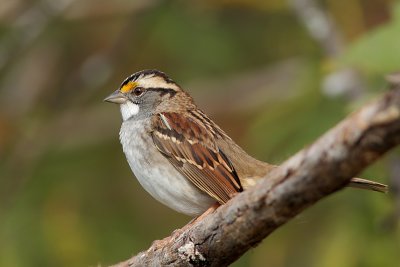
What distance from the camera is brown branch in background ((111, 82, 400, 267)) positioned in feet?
7.94

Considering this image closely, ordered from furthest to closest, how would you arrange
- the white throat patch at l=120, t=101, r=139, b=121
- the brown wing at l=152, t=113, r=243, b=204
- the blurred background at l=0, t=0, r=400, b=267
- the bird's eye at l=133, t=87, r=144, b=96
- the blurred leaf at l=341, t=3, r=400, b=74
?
1. the blurred background at l=0, t=0, r=400, b=267
2. the bird's eye at l=133, t=87, r=144, b=96
3. the white throat patch at l=120, t=101, r=139, b=121
4. the brown wing at l=152, t=113, r=243, b=204
5. the blurred leaf at l=341, t=3, r=400, b=74

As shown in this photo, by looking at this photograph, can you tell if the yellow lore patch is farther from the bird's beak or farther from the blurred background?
the blurred background

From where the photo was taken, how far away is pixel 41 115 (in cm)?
675

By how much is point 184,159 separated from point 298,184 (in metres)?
1.89

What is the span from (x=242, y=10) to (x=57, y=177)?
75.2 inches

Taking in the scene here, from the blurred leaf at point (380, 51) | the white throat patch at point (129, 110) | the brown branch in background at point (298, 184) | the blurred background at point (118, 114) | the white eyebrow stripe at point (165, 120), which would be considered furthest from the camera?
the blurred background at point (118, 114)

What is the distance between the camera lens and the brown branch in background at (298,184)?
2.42 m

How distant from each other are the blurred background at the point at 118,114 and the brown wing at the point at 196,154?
0.45 metres

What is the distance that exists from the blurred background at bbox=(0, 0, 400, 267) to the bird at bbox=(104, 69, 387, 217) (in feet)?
1.36

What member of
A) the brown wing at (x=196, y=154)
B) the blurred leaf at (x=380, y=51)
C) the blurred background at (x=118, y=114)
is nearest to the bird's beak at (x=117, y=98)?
the brown wing at (x=196, y=154)

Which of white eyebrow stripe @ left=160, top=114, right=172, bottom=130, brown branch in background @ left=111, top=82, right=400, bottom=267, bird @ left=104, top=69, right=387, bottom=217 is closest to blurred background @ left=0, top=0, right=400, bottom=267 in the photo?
bird @ left=104, top=69, right=387, bottom=217

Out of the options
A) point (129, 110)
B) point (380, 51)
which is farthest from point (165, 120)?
point (380, 51)

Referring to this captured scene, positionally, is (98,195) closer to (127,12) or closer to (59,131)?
(59,131)

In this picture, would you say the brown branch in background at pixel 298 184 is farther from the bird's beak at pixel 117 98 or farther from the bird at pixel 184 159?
the bird's beak at pixel 117 98
